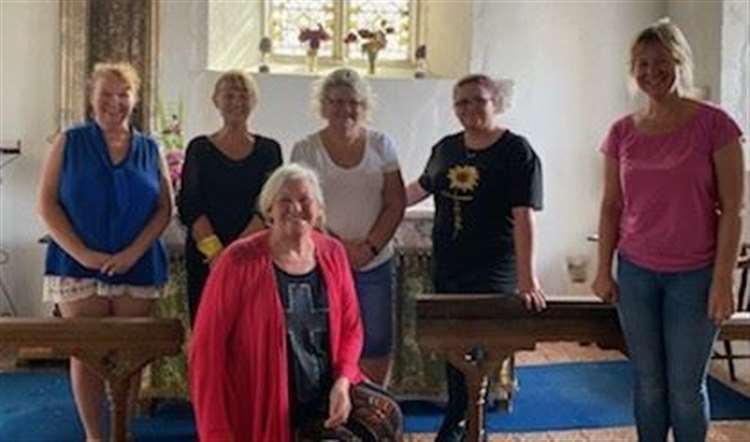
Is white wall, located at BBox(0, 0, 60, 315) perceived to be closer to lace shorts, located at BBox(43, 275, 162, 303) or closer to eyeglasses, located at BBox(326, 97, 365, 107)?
lace shorts, located at BBox(43, 275, 162, 303)

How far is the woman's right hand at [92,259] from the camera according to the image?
2.75 m

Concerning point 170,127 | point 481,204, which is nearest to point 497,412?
point 481,204

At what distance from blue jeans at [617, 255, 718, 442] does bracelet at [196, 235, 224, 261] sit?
122 centimetres

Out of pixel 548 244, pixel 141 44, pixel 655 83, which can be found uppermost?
pixel 141 44

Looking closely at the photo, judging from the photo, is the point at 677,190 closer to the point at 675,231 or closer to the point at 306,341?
the point at 675,231

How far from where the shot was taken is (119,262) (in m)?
2.78

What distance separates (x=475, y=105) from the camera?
2834 mm

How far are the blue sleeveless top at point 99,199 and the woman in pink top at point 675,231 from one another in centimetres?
138

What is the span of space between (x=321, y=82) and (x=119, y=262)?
0.80 meters

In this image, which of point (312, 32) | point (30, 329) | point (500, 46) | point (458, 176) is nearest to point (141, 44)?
point (312, 32)

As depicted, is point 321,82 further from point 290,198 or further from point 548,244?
point 548,244

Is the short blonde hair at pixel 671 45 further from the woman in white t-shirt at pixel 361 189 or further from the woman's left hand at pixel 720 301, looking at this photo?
the woman in white t-shirt at pixel 361 189

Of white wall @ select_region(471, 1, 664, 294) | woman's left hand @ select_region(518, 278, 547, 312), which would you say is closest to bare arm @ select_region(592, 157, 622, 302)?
woman's left hand @ select_region(518, 278, 547, 312)

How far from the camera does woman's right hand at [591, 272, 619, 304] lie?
7.79 feet
